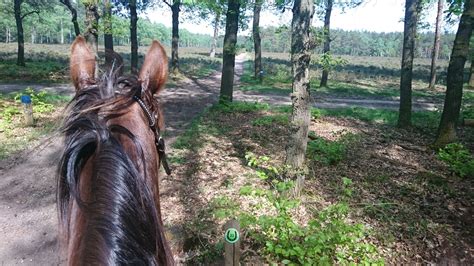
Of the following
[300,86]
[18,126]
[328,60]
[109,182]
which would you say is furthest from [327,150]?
[18,126]

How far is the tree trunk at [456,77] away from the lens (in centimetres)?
740

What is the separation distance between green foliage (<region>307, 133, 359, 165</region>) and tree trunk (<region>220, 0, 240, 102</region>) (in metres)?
5.13

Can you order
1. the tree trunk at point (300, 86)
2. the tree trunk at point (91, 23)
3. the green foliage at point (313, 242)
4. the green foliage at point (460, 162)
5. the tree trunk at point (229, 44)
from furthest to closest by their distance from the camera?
the tree trunk at point (229, 44) → the tree trunk at point (91, 23) → the green foliage at point (460, 162) → the tree trunk at point (300, 86) → the green foliage at point (313, 242)

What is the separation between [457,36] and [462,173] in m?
3.64

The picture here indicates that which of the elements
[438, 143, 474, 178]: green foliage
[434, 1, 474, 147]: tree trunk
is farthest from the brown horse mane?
[434, 1, 474, 147]: tree trunk

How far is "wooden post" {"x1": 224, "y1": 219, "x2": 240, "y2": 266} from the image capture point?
9.60 feet

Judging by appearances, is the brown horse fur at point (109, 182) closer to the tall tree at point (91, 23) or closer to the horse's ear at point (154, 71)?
the horse's ear at point (154, 71)

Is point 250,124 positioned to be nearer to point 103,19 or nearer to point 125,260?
point 103,19

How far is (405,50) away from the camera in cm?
1030

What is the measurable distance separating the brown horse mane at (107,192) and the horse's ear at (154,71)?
1.05ft

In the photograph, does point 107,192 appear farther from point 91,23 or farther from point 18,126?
point 91,23

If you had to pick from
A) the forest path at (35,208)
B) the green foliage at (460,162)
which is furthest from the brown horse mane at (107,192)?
the green foliage at (460,162)

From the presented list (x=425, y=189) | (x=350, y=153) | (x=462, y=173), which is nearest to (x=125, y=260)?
(x=425, y=189)

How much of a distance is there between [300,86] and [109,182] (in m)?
4.24
